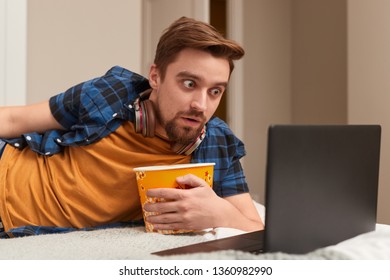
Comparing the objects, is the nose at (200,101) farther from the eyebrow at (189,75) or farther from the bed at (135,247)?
the bed at (135,247)

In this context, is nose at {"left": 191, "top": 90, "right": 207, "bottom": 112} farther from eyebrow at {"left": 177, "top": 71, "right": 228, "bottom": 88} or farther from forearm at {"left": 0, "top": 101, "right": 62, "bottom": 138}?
forearm at {"left": 0, "top": 101, "right": 62, "bottom": 138}

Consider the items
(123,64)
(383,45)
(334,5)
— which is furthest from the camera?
(334,5)

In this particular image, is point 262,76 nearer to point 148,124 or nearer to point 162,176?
point 148,124

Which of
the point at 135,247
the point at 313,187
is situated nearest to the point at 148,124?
the point at 135,247

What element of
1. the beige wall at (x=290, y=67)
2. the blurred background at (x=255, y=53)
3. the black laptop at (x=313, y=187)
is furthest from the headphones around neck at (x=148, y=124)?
the beige wall at (x=290, y=67)

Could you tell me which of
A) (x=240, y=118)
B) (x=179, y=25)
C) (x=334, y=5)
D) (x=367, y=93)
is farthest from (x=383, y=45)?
(x=179, y=25)

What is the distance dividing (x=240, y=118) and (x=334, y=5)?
1.15 m

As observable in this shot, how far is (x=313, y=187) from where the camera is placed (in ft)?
2.14

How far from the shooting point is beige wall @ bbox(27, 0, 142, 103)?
1.88 meters

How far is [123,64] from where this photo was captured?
2.07 metres

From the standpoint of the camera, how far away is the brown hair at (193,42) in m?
1.02

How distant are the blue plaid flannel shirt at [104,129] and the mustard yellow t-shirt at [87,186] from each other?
3cm

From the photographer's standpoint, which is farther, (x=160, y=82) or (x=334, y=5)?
(x=334, y=5)
